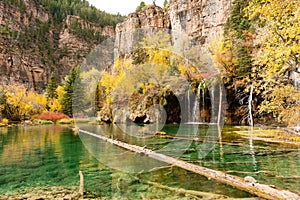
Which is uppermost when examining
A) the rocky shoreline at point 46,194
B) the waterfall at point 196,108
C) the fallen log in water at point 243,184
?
the waterfall at point 196,108

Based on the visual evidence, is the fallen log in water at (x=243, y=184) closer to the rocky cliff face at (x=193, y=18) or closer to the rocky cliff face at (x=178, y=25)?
the rocky cliff face at (x=178, y=25)

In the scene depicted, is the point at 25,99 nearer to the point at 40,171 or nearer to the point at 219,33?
the point at 219,33

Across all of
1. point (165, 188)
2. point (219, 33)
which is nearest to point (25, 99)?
point (219, 33)

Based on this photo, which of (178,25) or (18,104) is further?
(178,25)

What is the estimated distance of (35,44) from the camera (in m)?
87.2

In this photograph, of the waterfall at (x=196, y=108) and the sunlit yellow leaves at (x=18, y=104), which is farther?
the sunlit yellow leaves at (x=18, y=104)

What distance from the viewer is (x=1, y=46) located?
71.8 metres

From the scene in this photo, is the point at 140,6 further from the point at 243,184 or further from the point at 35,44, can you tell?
the point at 243,184

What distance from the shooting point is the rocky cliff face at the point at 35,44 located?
→ 73.8 meters

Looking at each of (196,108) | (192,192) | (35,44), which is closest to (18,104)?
(196,108)

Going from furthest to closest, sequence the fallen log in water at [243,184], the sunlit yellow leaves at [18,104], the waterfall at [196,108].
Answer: the sunlit yellow leaves at [18,104] → the waterfall at [196,108] → the fallen log in water at [243,184]

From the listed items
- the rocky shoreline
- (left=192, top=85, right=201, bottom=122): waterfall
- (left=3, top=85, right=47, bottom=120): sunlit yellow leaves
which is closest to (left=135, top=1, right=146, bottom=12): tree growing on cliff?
(left=3, top=85, right=47, bottom=120): sunlit yellow leaves

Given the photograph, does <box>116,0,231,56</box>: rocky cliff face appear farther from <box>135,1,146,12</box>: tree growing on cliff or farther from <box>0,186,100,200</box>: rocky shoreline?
<box>0,186,100,200</box>: rocky shoreline

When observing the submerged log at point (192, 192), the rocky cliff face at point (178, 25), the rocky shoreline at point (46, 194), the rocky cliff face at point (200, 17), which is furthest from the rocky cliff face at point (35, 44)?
the submerged log at point (192, 192)
